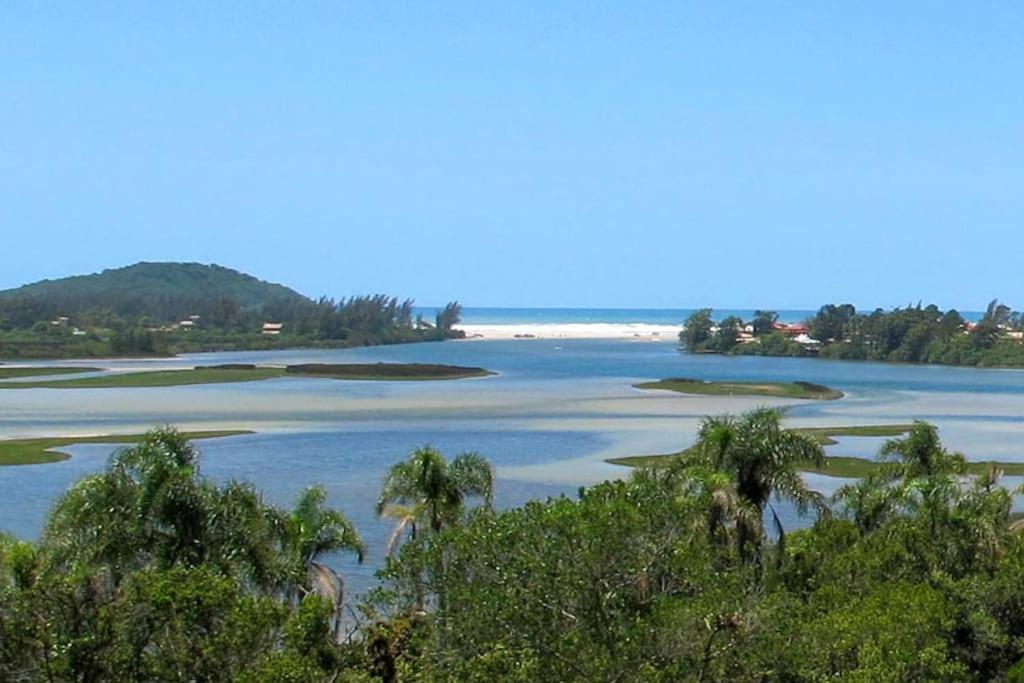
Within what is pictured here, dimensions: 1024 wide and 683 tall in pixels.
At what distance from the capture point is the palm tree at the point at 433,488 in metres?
31.4

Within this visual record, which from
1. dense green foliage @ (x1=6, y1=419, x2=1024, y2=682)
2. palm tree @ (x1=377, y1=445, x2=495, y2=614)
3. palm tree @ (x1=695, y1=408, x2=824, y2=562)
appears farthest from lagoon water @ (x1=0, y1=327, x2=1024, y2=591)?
dense green foliage @ (x1=6, y1=419, x2=1024, y2=682)

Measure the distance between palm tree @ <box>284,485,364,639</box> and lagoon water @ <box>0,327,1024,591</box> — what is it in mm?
8000

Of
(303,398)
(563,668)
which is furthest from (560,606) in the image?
(303,398)

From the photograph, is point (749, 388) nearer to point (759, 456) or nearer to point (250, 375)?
point (250, 375)

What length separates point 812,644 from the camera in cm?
1981

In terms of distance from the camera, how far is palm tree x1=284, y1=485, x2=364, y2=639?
27391mm

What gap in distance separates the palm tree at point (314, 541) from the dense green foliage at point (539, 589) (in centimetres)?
6

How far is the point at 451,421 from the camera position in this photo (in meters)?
92.1

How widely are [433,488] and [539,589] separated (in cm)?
1297

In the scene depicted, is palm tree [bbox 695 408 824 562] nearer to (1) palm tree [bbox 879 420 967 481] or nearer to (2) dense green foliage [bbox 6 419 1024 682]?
(2) dense green foliage [bbox 6 419 1024 682]

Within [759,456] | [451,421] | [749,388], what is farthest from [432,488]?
[749,388]

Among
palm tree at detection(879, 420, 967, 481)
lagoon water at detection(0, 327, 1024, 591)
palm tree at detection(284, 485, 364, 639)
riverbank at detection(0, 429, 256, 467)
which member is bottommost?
riverbank at detection(0, 429, 256, 467)

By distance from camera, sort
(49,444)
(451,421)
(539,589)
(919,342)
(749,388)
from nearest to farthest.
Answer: (539,589) → (49,444) → (451,421) → (749,388) → (919,342)

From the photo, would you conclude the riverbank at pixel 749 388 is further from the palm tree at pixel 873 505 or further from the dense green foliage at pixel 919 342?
the palm tree at pixel 873 505
